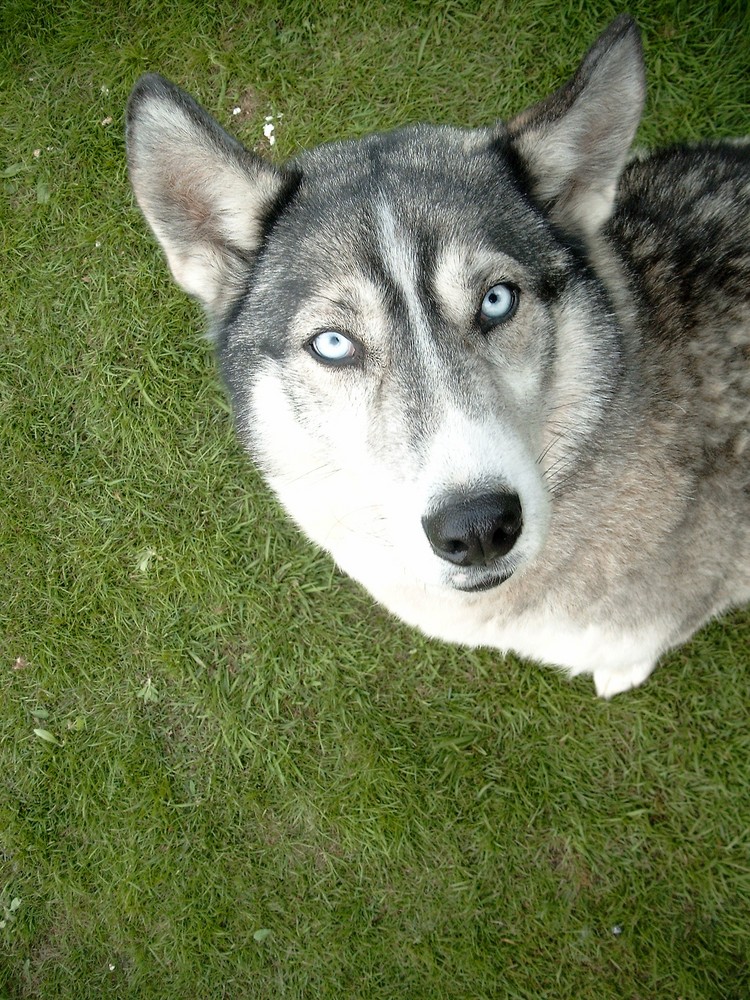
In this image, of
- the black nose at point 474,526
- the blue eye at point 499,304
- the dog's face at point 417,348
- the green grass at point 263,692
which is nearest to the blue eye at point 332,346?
the dog's face at point 417,348

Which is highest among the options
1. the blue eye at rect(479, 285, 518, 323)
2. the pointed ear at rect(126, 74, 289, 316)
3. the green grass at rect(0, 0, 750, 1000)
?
the pointed ear at rect(126, 74, 289, 316)

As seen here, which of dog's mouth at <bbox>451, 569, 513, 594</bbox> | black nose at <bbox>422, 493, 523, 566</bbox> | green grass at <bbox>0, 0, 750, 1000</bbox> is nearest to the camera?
black nose at <bbox>422, 493, 523, 566</bbox>

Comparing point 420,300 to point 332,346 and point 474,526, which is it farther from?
point 474,526

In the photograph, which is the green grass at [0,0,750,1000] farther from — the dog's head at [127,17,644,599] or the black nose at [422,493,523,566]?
the black nose at [422,493,523,566]

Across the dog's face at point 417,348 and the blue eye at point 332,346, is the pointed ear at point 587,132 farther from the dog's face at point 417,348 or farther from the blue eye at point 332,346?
the blue eye at point 332,346

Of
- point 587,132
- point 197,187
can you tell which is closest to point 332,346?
point 197,187

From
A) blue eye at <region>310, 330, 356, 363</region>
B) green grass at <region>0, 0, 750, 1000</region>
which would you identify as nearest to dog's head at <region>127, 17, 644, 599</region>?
blue eye at <region>310, 330, 356, 363</region>

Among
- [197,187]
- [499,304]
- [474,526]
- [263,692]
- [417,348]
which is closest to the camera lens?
[474,526]

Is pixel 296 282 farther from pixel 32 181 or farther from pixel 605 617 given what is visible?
pixel 32 181
